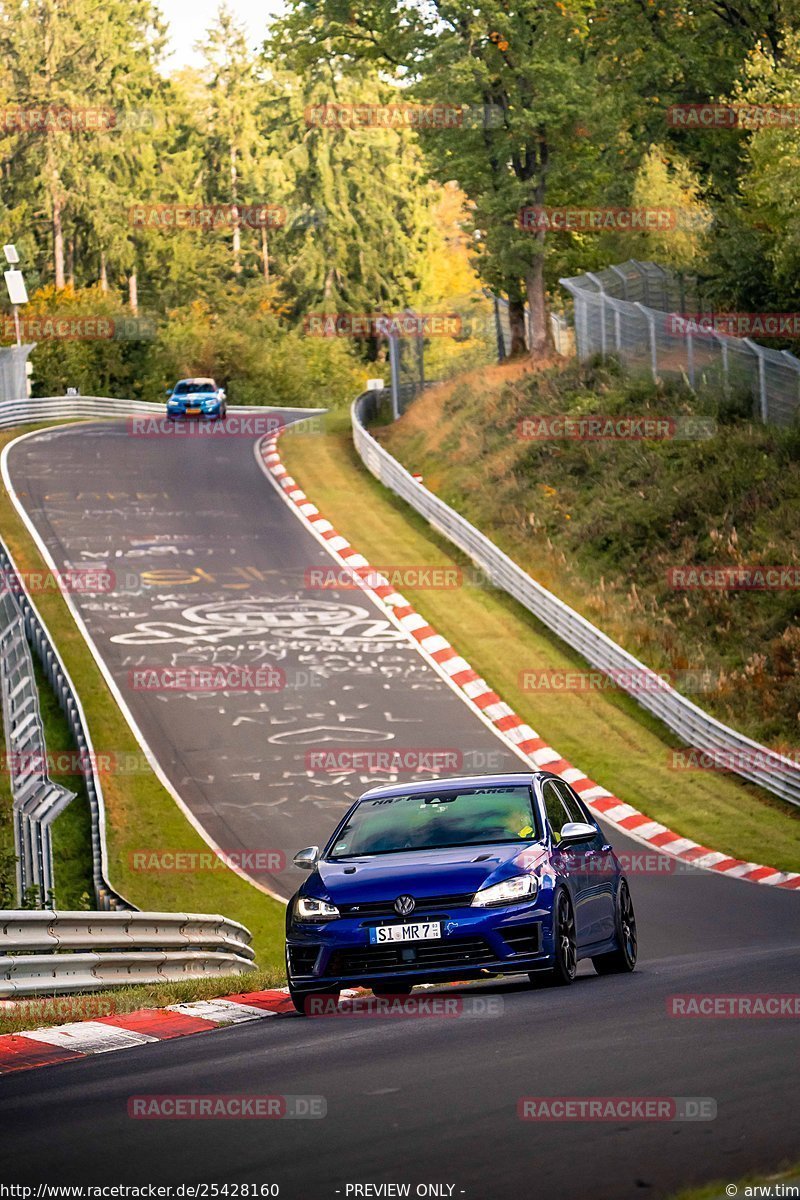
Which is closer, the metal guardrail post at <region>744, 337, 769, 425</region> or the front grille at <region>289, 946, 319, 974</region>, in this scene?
the front grille at <region>289, 946, 319, 974</region>

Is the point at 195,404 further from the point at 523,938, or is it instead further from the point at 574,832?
the point at 523,938

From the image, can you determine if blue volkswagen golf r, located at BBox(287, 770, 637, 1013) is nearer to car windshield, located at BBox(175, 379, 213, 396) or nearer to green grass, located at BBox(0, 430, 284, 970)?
green grass, located at BBox(0, 430, 284, 970)

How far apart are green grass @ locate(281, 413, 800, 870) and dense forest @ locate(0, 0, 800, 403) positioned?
9837mm

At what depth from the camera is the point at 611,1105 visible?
6961 mm

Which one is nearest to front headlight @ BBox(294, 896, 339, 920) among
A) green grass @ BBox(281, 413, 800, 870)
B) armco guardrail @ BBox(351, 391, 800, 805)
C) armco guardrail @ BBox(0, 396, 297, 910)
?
armco guardrail @ BBox(0, 396, 297, 910)

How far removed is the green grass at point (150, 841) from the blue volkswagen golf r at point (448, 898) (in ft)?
20.0

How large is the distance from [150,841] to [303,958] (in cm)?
1191

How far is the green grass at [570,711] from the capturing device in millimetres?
23984

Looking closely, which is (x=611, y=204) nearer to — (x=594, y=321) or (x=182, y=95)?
(x=594, y=321)

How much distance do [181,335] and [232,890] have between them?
76579 millimetres

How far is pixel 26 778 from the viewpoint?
1869 centimetres

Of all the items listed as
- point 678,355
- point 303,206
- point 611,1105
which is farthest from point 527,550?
point 303,206

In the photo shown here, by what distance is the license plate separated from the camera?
36.8 ft

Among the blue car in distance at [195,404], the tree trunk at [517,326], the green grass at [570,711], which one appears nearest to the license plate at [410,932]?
the green grass at [570,711]
